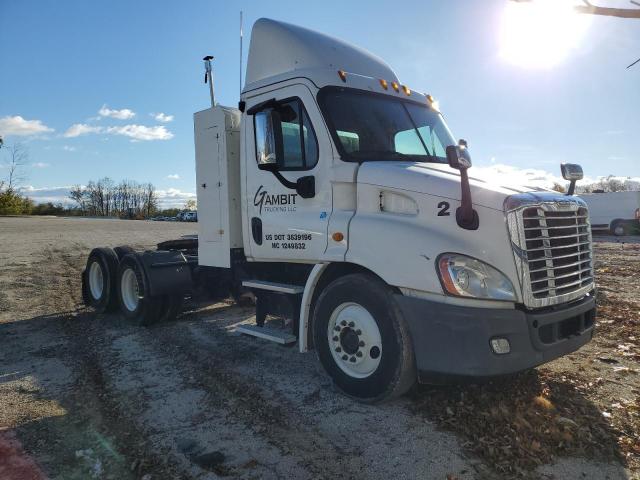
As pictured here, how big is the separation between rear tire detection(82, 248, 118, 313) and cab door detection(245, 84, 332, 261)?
Result: 3.63 metres

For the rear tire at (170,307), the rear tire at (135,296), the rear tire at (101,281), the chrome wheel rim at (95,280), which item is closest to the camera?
the rear tire at (135,296)

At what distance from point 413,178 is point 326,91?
1.42 meters

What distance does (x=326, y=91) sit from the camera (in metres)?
4.79

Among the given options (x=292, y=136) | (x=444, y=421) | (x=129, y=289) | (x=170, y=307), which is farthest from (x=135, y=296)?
(x=444, y=421)

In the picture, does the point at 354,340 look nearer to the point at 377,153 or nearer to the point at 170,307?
the point at 377,153

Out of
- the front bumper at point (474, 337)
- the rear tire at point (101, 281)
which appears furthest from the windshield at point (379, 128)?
the rear tire at point (101, 281)

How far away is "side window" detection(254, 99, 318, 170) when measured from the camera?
477 cm

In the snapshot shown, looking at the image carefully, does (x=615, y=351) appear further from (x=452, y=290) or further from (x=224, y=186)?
(x=224, y=186)

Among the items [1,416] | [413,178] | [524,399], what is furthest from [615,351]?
[1,416]

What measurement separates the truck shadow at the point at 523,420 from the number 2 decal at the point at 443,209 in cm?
164

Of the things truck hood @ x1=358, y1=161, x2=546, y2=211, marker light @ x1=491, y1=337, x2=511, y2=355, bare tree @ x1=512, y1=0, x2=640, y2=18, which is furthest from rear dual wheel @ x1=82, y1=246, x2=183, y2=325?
bare tree @ x1=512, y1=0, x2=640, y2=18

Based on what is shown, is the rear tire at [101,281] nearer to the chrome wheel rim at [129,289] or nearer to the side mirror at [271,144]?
the chrome wheel rim at [129,289]

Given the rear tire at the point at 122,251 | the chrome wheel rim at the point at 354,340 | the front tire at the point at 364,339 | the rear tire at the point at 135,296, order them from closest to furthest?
the front tire at the point at 364,339
the chrome wheel rim at the point at 354,340
the rear tire at the point at 135,296
the rear tire at the point at 122,251

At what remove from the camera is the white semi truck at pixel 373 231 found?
3.65 metres
